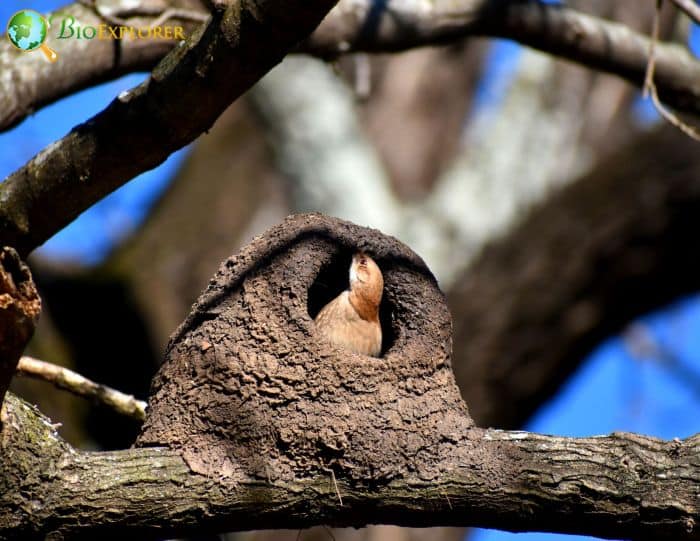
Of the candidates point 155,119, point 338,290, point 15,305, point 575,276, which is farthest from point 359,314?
point 575,276

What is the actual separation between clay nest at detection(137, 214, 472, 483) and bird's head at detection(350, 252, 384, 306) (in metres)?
0.30

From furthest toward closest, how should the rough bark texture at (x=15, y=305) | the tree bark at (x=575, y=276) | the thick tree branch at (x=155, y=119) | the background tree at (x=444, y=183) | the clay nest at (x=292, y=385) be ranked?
1. the tree bark at (x=575, y=276)
2. the background tree at (x=444, y=183)
3. the clay nest at (x=292, y=385)
4. the thick tree branch at (x=155, y=119)
5. the rough bark texture at (x=15, y=305)

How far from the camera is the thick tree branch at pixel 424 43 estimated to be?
15.8 ft

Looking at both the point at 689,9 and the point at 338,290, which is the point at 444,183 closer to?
the point at 338,290

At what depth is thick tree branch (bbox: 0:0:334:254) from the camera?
11.4 ft

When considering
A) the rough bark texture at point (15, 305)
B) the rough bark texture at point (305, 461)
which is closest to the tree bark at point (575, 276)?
the rough bark texture at point (305, 461)

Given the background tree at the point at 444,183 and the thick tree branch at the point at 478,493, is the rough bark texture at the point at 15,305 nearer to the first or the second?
the thick tree branch at the point at 478,493

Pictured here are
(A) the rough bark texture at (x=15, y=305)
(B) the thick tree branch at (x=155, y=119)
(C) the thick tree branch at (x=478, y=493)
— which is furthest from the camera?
(C) the thick tree branch at (x=478, y=493)

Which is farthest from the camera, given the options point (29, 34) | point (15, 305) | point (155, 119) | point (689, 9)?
point (29, 34)

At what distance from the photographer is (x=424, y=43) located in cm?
566

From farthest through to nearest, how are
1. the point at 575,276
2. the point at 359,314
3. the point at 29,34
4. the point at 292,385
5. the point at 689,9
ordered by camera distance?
the point at 575,276, the point at 359,314, the point at 29,34, the point at 689,9, the point at 292,385

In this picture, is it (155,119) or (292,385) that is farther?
(292,385)

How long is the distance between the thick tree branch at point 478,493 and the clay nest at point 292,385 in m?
0.06

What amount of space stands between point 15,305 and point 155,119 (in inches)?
37.9
